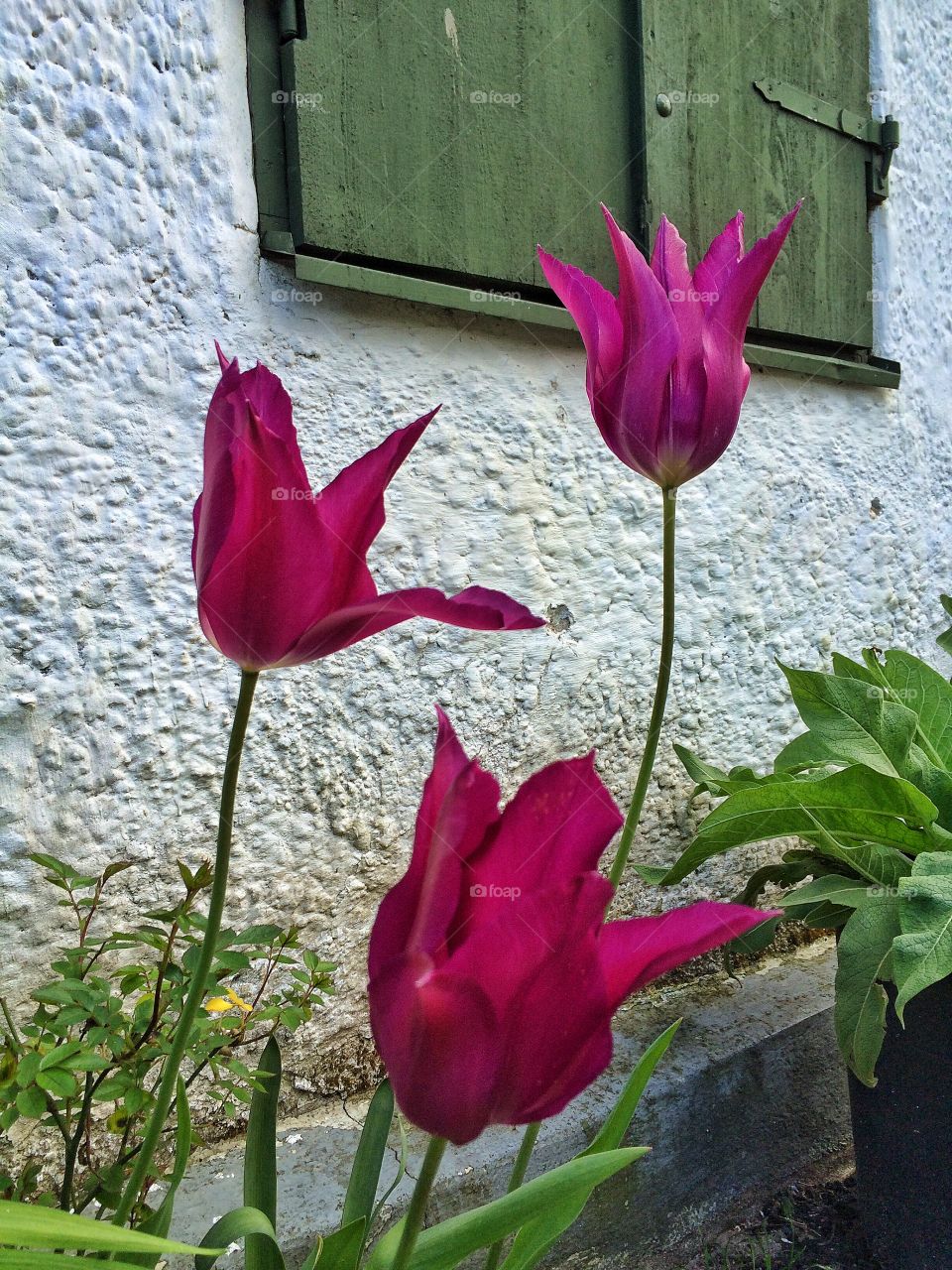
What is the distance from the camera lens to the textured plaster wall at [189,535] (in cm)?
121

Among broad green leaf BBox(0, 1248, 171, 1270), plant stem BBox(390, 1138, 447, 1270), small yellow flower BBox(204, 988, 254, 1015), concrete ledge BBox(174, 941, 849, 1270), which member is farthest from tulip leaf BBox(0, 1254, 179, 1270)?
concrete ledge BBox(174, 941, 849, 1270)

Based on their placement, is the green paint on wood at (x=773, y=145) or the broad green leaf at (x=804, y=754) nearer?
the broad green leaf at (x=804, y=754)

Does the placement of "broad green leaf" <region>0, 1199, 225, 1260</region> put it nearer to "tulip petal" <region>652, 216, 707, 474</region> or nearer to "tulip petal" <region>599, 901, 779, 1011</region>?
"tulip petal" <region>599, 901, 779, 1011</region>

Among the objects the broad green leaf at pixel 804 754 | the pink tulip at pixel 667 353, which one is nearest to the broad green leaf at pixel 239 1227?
the pink tulip at pixel 667 353

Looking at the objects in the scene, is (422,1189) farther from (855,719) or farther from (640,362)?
(855,719)

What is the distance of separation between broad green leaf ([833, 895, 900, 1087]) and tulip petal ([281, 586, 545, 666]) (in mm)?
872

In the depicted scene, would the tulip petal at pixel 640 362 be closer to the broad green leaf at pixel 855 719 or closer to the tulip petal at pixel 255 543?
the tulip petal at pixel 255 543

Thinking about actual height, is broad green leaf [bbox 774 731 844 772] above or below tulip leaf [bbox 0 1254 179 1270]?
below

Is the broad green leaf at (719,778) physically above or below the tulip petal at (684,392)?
below

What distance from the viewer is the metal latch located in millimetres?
2135

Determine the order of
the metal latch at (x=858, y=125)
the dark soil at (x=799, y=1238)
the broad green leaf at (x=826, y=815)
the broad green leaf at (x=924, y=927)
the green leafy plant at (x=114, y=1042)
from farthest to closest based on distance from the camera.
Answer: the metal latch at (x=858, y=125)
the dark soil at (x=799, y=1238)
the broad green leaf at (x=826, y=815)
the broad green leaf at (x=924, y=927)
the green leafy plant at (x=114, y=1042)

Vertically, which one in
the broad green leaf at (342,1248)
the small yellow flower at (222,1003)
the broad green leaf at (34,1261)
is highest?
the broad green leaf at (34,1261)

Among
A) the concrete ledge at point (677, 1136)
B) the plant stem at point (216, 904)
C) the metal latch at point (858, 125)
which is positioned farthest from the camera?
the metal latch at point (858, 125)

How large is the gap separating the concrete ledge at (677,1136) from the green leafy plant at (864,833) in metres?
0.33
